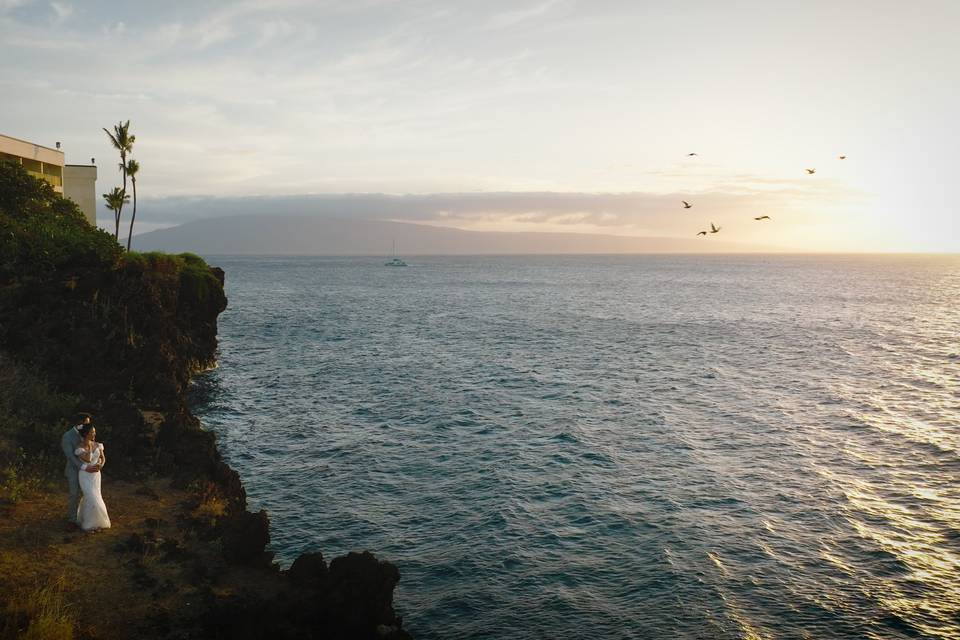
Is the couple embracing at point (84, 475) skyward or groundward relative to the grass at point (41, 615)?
skyward

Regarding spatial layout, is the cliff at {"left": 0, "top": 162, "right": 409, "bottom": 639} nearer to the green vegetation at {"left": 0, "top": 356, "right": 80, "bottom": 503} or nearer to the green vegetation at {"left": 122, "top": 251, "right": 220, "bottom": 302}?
the green vegetation at {"left": 0, "top": 356, "right": 80, "bottom": 503}

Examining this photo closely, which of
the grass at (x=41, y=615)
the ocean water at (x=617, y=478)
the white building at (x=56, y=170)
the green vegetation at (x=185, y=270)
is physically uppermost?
the white building at (x=56, y=170)

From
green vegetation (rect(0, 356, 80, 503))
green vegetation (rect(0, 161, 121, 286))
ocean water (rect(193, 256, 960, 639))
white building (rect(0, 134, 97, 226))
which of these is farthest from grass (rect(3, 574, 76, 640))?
white building (rect(0, 134, 97, 226))

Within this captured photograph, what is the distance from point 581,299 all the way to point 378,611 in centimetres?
12771

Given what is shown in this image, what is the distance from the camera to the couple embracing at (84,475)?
17203mm

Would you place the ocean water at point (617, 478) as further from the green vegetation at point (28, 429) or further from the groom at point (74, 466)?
the green vegetation at point (28, 429)

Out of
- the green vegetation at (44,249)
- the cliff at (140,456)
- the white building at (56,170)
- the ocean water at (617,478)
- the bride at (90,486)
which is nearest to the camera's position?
the cliff at (140,456)

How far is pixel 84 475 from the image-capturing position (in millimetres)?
17250

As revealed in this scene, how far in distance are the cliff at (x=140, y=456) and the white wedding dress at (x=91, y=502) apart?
594 mm

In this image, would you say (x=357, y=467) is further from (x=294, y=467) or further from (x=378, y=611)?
(x=378, y=611)

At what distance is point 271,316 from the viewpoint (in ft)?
325

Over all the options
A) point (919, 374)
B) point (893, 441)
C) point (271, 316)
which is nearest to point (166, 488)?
point (893, 441)

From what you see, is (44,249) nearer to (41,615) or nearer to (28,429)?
(28,429)

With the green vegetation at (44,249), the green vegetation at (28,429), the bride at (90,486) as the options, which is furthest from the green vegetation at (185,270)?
the bride at (90,486)
